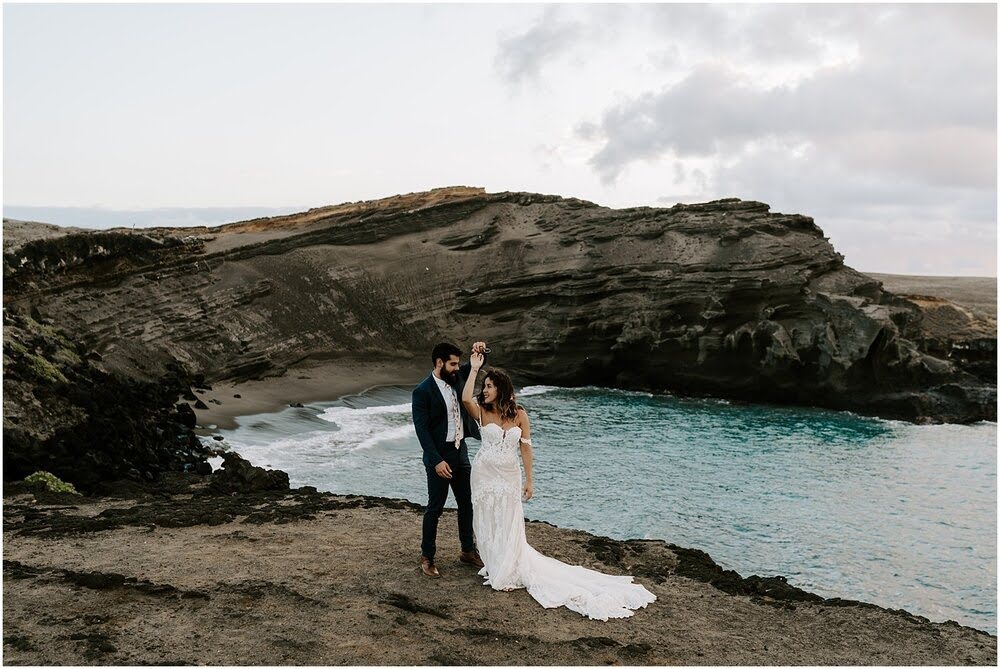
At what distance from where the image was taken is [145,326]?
2738 cm

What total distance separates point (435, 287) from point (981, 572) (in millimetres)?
23373

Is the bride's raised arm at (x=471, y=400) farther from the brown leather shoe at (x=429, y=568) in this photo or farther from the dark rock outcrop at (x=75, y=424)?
the dark rock outcrop at (x=75, y=424)

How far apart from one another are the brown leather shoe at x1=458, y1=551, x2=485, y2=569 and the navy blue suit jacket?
985mm

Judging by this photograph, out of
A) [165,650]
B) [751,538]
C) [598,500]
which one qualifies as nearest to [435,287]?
[598,500]

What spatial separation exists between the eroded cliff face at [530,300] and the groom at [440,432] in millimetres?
18318

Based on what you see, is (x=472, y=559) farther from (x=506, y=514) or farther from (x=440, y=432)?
(x=440, y=432)

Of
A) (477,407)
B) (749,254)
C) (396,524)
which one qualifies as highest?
(749,254)

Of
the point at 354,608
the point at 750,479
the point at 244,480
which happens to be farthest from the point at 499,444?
the point at 750,479

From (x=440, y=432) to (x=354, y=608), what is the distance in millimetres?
1884

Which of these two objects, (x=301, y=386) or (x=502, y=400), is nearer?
(x=502, y=400)

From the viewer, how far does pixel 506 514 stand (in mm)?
8703

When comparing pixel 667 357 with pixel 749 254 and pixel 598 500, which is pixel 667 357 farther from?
pixel 598 500

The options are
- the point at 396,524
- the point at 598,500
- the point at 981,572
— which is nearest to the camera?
the point at 396,524

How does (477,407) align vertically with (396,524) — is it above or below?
above
